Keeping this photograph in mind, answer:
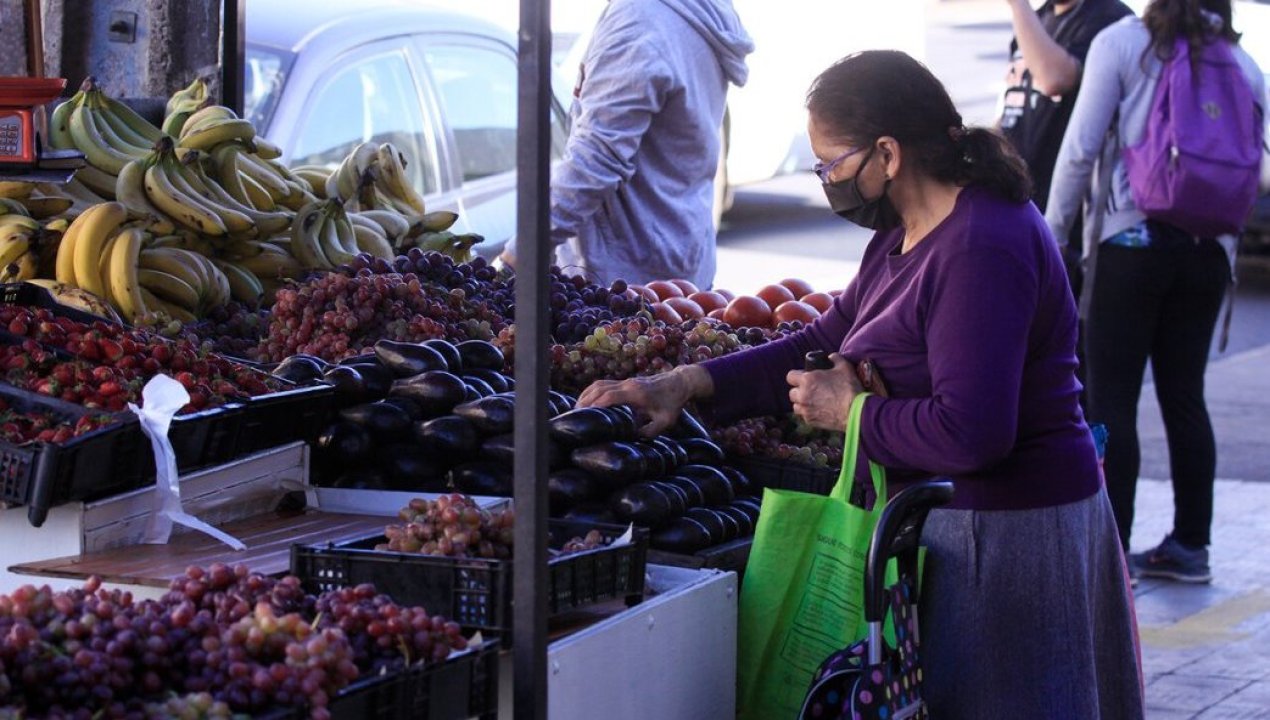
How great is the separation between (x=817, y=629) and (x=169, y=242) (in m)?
2.39

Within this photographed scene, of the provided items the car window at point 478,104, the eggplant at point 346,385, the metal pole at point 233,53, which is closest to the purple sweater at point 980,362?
the eggplant at point 346,385

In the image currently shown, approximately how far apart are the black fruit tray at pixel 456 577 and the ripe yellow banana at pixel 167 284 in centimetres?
186

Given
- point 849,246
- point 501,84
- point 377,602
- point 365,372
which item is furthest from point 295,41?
point 849,246

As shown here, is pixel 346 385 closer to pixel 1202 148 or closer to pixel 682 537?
pixel 682 537

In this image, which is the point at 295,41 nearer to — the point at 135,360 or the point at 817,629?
the point at 135,360

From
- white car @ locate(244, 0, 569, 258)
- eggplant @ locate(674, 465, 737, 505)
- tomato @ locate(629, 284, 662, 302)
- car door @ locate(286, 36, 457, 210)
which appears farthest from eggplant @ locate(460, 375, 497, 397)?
car door @ locate(286, 36, 457, 210)

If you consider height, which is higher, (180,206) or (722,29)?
(722,29)

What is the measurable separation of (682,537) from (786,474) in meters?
0.52

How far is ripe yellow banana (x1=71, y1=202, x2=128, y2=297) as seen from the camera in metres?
4.21

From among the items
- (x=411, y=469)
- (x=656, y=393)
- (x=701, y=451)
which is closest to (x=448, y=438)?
(x=411, y=469)

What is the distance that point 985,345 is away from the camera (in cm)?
278

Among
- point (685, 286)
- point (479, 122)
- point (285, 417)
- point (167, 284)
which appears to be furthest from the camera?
point (479, 122)

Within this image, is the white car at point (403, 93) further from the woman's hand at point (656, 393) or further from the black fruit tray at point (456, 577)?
the black fruit tray at point (456, 577)

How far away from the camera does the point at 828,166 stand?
3.05 meters
